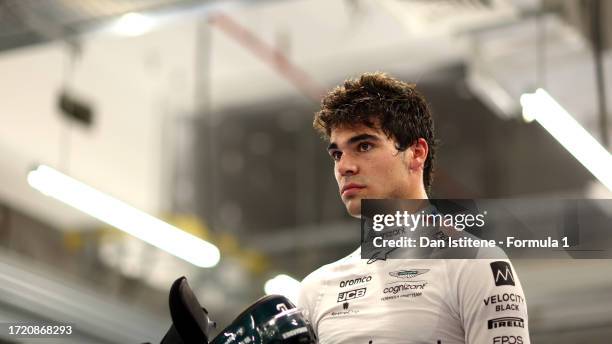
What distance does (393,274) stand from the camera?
2457 millimetres

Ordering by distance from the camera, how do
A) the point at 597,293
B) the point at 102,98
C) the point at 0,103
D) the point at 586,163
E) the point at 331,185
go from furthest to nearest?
1. the point at 331,185
2. the point at 102,98
3. the point at 0,103
4. the point at 597,293
5. the point at 586,163

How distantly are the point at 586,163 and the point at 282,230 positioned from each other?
683cm

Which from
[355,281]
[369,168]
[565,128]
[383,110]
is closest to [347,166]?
[369,168]

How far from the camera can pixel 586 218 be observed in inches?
101

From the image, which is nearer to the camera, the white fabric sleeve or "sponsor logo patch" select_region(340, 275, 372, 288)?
the white fabric sleeve

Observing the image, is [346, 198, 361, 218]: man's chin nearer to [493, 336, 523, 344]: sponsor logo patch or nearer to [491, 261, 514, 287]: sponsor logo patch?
[491, 261, 514, 287]: sponsor logo patch

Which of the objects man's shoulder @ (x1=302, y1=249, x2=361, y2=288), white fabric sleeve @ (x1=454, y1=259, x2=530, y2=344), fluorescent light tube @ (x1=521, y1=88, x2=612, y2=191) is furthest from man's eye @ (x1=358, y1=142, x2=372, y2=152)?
fluorescent light tube @ (x1=521, y1=88, x2=612, y2=191)

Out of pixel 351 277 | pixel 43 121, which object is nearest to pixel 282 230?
pixel 43 121

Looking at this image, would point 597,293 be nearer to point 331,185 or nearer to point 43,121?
point 331,185

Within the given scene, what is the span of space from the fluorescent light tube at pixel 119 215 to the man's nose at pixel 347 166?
3976mm

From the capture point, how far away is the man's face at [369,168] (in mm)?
2516

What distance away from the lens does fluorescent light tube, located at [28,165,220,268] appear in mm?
6207

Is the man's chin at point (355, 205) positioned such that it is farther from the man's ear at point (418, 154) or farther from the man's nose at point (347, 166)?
the man's ear at point (418, 154)

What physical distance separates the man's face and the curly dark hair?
0.02 metres
